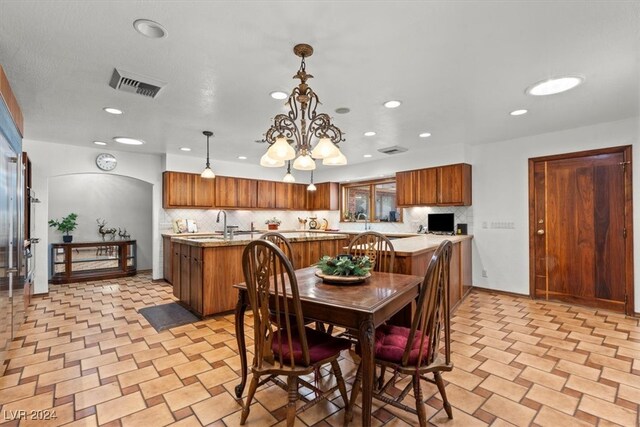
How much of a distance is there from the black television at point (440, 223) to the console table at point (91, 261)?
569 centimetres

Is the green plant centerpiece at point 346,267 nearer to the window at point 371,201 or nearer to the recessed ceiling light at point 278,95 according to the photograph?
the recessed ceiling light at point 278,95

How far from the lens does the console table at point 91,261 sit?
18.1 ft

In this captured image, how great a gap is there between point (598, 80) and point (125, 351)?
4.66 m

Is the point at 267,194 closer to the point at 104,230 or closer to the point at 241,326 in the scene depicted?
the point at 104,230

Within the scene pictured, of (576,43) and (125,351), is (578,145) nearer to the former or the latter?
(576,43)

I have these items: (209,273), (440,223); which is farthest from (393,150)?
(209,273)

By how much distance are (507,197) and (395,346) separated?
3853mm

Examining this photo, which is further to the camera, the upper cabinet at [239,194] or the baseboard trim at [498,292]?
the upper cabinet at [239,194]

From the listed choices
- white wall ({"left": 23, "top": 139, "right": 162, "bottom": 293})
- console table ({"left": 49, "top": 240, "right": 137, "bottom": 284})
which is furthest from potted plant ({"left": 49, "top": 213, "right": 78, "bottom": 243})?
white wall ({"left": 23, "top": 139, "right": 162, "bottom": 293})

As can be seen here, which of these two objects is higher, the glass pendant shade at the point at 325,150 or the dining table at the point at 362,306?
the glass pendant shade at the point at 325,150

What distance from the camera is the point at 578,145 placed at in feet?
13.2

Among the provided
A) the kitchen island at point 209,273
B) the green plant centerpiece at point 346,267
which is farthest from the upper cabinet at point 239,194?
the green plant centerpiece at point 346,267

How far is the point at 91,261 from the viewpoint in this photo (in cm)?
580

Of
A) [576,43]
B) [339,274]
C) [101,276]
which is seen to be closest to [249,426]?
[339,274]
